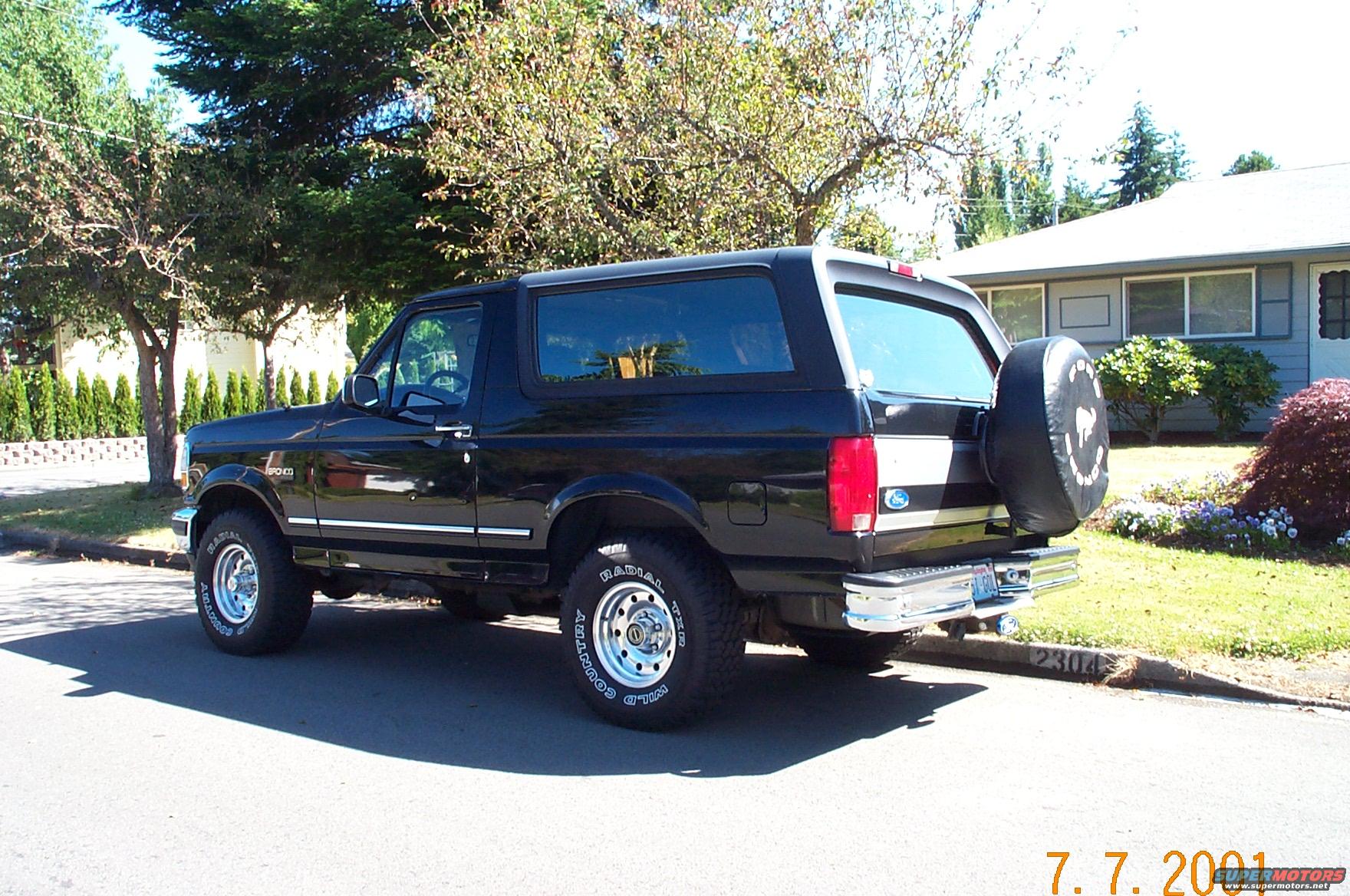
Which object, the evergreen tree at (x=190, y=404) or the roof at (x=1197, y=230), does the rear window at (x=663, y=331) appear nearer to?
the roof at (x=1197, y=230)

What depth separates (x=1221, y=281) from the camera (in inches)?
736

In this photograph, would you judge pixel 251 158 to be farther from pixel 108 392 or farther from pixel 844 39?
pixel 108 392

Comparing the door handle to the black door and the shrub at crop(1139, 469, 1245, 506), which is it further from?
the shrub at crop(1139, 469, 1245, 506)

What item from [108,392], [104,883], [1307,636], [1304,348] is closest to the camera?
[104,883]

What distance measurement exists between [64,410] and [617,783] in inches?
1036

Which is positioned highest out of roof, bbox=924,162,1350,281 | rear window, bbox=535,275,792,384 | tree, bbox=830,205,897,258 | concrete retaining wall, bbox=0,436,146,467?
roof, bbox=924,162,1350,281

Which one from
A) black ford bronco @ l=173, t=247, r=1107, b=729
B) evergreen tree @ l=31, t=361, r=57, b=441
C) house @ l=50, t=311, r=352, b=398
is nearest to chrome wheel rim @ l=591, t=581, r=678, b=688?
black ford bronco @ l=173, t=247, r=1107, b=729

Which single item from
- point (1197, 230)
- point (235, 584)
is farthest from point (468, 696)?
point (1197, 230)

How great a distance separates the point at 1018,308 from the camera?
21.0 meters

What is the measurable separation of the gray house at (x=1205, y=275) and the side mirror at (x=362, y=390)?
1496 cm

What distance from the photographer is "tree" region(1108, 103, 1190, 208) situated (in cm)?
5941

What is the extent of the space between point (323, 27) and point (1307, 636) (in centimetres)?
1146

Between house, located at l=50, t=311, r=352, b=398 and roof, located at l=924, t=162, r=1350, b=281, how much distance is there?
15716 millimetres

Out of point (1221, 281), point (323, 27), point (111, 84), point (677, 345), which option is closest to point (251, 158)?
point (323, 27)
